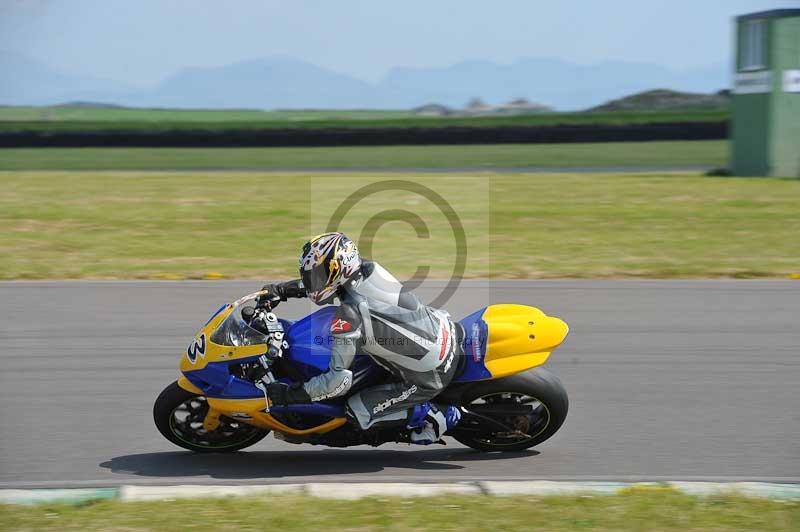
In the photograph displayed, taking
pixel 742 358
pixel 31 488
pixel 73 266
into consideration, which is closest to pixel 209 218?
pixel 73 266

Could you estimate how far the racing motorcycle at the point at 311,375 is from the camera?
5.69 m

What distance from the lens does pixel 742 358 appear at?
823 centimetres

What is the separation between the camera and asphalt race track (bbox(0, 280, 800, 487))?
577cm

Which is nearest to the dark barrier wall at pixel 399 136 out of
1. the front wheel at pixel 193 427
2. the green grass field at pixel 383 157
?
the green grass field at pixel 383 157

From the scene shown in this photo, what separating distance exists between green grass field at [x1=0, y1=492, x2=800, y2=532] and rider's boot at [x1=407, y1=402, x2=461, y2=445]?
2.69ft

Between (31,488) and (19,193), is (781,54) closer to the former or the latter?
(19,193)

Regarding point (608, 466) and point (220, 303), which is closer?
point (608, 466)

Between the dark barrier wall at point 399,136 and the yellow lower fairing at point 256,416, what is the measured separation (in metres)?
29.0

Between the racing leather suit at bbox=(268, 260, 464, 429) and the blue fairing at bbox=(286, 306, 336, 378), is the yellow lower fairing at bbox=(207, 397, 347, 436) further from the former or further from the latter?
the blue fairing at bbox=(286, 306, 336, 378)

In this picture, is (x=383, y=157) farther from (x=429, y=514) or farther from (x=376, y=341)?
(x=429, y=514)

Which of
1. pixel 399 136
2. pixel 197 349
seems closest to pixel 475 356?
pixel 197 349

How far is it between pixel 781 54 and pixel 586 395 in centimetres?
1727

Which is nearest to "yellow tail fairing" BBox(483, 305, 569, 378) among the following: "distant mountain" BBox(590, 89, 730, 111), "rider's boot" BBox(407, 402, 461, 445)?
"rider's boot" BBox(407, 402, 461, 445)

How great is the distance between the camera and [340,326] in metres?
5.52
